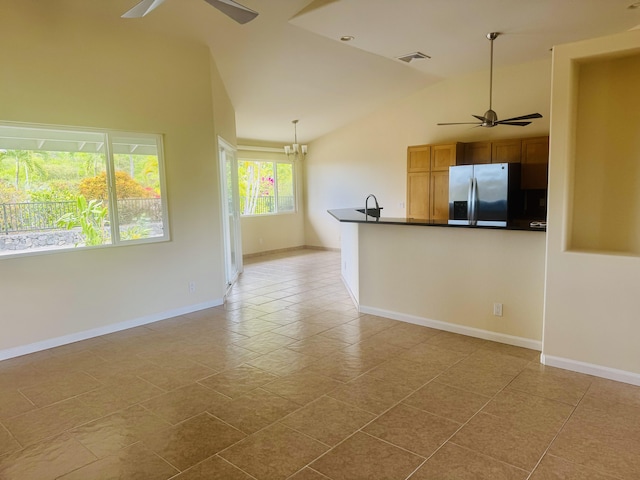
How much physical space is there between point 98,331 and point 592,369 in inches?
171

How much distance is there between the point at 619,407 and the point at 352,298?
3.02 m

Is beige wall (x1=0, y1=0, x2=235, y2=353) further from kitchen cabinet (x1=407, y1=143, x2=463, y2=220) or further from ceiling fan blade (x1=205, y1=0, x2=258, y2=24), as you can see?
kitchen cabinet (x1=407, y1=143, x2=463, y2=220)

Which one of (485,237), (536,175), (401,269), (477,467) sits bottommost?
(477,467)

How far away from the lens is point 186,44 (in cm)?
447

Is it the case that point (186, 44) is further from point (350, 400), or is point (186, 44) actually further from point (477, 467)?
point (477, 467)

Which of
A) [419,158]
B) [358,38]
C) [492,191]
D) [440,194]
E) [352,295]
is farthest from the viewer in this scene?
[419,158]

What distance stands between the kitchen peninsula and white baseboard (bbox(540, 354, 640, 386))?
0.32 metres

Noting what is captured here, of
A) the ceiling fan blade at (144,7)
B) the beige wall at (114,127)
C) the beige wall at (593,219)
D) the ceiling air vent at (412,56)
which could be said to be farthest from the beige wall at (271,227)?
the beige wall at (593,219)

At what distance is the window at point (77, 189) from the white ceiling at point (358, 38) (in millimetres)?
1240

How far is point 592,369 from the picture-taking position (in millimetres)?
3006

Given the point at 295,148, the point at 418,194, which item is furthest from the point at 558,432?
the point at 295,148

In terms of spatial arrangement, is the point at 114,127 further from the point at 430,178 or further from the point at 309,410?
the point at 430,178

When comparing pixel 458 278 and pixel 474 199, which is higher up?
pixel 474 199

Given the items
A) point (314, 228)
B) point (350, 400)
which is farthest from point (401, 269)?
point (314, 228)
